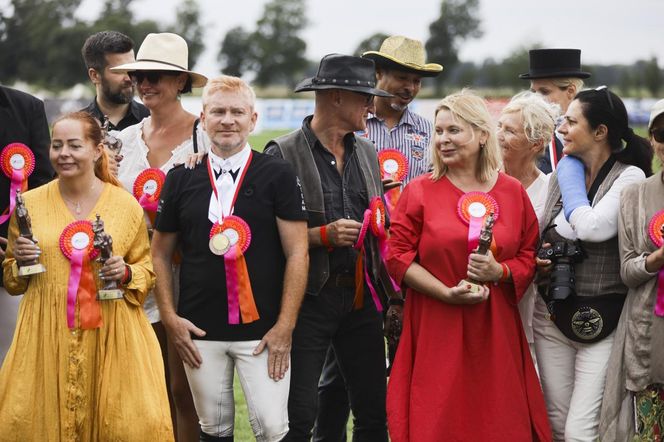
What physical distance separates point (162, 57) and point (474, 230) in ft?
6.96

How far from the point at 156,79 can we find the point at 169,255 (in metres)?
1.17

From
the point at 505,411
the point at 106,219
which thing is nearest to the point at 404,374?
the point at 505,411

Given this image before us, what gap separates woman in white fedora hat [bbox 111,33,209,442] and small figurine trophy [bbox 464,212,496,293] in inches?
63.2

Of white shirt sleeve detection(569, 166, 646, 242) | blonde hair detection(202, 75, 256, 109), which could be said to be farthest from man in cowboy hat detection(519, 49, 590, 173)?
blonde hair detection(202, 75, 256, 109)

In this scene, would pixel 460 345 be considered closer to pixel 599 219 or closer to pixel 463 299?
pixel 463 299

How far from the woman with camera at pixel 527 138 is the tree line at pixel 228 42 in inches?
2610

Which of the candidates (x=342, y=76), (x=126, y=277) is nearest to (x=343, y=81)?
(x=342, y=76)

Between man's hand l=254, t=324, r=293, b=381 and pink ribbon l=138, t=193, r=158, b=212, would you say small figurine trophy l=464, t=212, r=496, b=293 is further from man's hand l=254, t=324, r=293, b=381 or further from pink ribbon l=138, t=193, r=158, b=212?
pink ribbon l=138, t=193, r=158, b=212

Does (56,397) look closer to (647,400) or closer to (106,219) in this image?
(106,219)

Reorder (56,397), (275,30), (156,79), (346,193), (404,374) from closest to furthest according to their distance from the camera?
(56,397), (404,374), (346,193), (156,79), (275,30)

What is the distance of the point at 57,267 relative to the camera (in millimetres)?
4543

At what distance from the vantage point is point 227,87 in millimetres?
4766

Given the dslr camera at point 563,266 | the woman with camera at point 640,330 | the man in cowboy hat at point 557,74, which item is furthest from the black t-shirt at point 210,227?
the man in cowboy hat at point 557,74

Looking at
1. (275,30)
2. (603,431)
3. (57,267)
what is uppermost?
(275,30)
